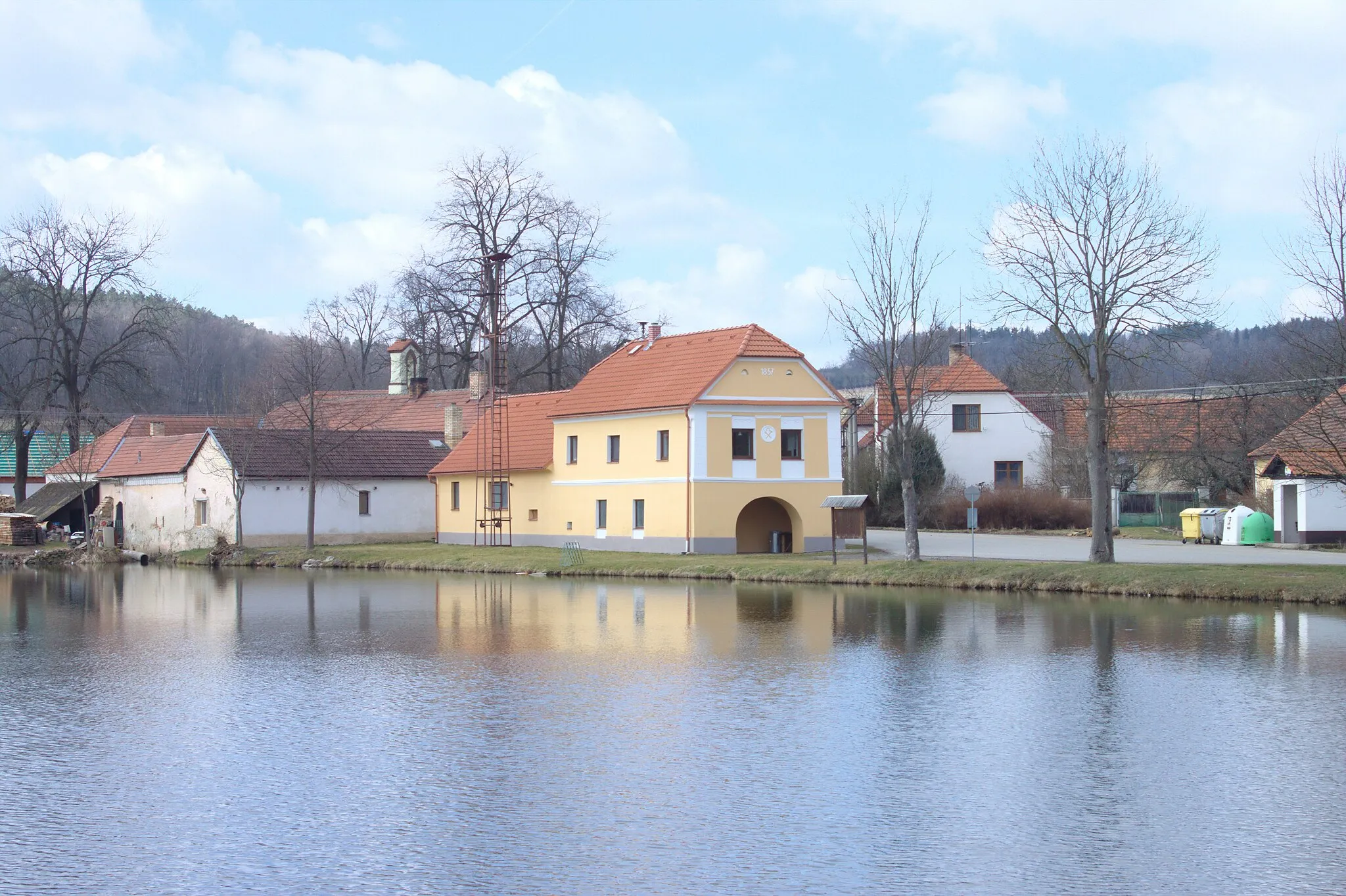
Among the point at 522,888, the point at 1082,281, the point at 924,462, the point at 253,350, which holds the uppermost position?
the point at 253,350

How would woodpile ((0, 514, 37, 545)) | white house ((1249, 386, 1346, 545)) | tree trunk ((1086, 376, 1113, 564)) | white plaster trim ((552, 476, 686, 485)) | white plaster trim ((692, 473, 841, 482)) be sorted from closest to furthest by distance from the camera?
tree trunk ((1086, 376, 1113, 564)), white house ((1249, 386, 1346, 545)), white plaster trim ((692, 473, 841, 482)), white plaster trim ((552, 476, 686, 485)), woodpile ((0, 514, 37, 545))

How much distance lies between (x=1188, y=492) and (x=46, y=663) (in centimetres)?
4882

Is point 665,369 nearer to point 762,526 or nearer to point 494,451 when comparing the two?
point 762,526

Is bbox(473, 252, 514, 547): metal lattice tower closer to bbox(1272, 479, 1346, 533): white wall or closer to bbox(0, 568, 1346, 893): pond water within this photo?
bbox(0, 568, 1346, 893): pond water

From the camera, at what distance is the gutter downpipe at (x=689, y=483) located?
42.4m

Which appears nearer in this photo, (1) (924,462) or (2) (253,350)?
(1) (924,462)

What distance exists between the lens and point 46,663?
2017 cm

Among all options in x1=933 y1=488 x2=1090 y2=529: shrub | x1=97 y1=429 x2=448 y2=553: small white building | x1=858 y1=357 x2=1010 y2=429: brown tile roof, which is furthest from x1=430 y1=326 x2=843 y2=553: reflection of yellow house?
x1=858 y1=357 x2=1010 y2=429: brown tile roof

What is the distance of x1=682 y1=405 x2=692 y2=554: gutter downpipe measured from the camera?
42.4 metres

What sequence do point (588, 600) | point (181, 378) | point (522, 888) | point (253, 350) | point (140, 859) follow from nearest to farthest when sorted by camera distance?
1. point (522, 888)
2. point (140, 859)
3. point (588, 600)
4. point (181, 378)
5. point (253, 350)

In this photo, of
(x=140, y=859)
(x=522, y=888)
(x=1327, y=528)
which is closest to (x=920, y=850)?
(x=522, y=888)

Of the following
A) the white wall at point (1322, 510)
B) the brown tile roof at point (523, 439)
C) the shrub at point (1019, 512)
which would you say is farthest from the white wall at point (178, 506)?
the white wall at point (1322, 510)

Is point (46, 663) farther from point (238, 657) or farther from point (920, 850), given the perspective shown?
point (920, 850)

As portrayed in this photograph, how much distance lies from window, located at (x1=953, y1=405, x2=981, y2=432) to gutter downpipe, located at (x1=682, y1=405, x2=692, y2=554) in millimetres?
24081
